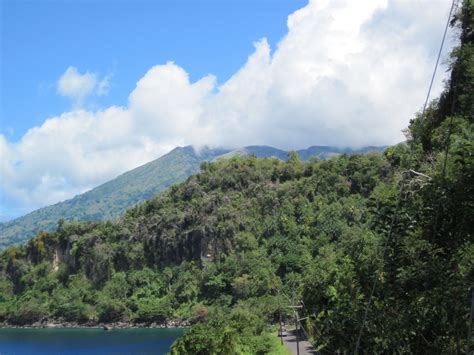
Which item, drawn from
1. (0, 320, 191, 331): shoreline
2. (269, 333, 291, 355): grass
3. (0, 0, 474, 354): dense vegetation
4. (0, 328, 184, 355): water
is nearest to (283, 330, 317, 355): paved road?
(269, 333, 291, 355): grass

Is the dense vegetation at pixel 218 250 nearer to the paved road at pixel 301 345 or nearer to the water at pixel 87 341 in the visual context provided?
the paved road at pixel 301 345

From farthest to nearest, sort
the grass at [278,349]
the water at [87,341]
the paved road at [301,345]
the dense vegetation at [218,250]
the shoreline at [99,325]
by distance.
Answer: the shoreline at [99,325] < the water at [87,341] < the dense vegetation at [218,250] < the grass at [278,349] < the paved road at [301,345]

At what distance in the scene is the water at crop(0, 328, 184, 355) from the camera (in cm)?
5897

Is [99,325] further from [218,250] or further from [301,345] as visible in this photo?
[301,345]

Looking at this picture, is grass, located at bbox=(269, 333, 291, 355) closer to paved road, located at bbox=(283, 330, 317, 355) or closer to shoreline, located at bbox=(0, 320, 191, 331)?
paved road, located at bbox=(283, 330, 317, 355)

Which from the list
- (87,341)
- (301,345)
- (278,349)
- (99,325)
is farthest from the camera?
(99,325)

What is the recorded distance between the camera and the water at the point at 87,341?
58969 mm

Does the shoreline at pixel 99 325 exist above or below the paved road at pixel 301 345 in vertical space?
below

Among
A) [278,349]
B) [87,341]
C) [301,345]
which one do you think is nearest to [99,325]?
[87,341]

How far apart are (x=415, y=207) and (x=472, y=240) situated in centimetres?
80

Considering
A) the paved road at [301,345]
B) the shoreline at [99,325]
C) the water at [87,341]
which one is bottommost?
the shoreline at [99,325]

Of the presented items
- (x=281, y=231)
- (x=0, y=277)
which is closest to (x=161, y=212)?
(x=281, y=231)

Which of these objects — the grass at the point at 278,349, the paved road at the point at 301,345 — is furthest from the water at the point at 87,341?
the grass at the point at 278,349

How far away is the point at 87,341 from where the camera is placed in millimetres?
67875
